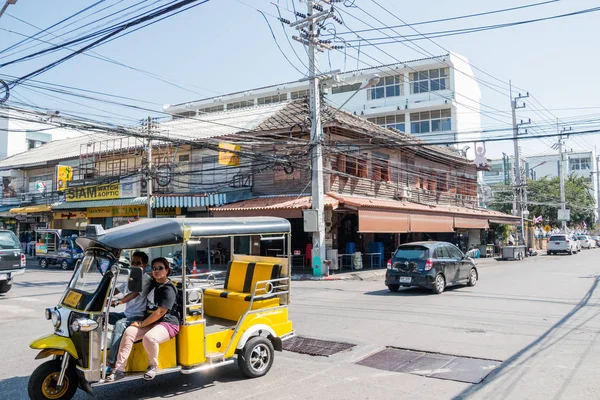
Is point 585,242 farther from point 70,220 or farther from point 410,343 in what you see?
point 410,343

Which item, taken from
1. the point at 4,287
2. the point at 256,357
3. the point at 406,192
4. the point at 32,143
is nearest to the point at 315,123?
the point at 406,192

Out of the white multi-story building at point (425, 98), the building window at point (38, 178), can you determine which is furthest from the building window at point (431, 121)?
the building window at point (38, 178)

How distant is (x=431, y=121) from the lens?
47188mm

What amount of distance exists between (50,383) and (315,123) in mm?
16120

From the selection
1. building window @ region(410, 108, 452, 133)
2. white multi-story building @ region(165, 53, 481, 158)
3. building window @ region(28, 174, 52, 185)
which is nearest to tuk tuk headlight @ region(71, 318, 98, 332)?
building window @ region(28, 174, 52, 185)

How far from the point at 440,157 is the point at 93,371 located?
101 feet

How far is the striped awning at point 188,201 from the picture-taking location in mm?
24109

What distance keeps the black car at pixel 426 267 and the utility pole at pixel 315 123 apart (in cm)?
561

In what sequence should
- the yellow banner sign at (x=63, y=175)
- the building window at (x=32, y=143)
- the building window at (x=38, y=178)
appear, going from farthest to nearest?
the building window at (x=32, y=143), the building window at (x=38, y=178), the yellow banner sign at (x=63, y=175)

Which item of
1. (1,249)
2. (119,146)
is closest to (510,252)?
(119,146)

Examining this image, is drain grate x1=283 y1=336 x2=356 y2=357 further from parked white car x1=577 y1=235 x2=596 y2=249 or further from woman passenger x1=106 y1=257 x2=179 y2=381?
parked white car x1=577 y1=235 x2=596 y2=249

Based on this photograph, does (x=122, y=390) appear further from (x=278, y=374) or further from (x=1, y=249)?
(x=1, y=249)

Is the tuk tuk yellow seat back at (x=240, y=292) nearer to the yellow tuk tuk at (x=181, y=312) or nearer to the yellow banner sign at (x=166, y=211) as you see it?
the yellow tuk tuk at (x=181, y=312)

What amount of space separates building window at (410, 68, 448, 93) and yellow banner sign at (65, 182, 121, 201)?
30290 millimetres
